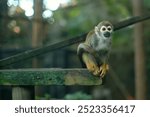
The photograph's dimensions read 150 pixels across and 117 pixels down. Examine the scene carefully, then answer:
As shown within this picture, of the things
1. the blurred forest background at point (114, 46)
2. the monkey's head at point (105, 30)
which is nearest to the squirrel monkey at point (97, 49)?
the monkey's head at point (105, 30)

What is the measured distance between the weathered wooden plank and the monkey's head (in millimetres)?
232

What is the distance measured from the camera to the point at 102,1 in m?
6.65

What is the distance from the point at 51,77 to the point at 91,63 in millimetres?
242

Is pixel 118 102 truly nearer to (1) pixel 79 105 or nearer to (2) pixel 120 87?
(1) pixel 79 105

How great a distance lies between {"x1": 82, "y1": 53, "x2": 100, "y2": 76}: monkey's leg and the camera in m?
2.52

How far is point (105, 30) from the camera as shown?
8.36 feet

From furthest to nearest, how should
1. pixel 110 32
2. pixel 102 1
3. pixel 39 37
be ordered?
pixel 102 1 < pixel 39 37 < pixel 110 32

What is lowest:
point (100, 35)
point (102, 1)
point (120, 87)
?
point (120, 87)

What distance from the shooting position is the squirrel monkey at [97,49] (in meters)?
2.54

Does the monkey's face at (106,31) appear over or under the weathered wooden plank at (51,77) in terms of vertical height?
over

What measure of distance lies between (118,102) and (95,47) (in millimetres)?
350

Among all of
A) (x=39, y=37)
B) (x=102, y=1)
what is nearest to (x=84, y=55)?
(x=39, y=37)

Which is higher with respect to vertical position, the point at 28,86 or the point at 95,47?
the point at 95,47

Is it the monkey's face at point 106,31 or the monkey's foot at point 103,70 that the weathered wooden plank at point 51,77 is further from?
the monkey's face at point 106,31
